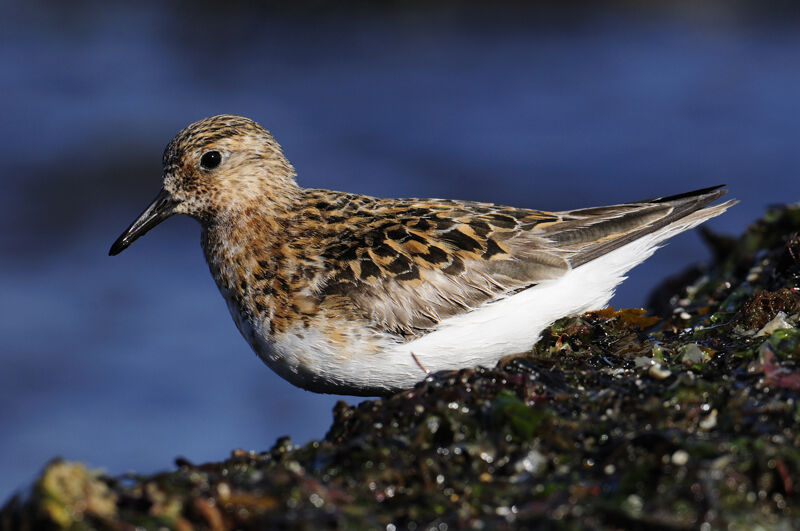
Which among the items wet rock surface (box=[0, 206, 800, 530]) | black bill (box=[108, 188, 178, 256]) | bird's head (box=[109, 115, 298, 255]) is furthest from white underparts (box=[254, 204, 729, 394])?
black bill (box=[108, 188, 178, 256])

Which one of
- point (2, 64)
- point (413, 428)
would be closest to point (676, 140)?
point (413, 428)

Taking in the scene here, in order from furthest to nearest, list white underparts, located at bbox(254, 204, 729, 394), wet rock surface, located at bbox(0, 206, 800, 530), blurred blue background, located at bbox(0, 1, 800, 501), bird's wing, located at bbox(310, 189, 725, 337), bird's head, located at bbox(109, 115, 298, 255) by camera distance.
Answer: blurred blue background, located at bbox(0, 1, 800, 501) → bird's head, located at bbox(109, 115, 298, 255) → bird's wing, located at bbox(310, 189, 725, 337) → white underparts, located at bbox(254, 204, 729, 394) → wet rock surface, located at bbox(0, 206, 800, 530)

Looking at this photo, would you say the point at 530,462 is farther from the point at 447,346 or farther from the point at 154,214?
the point at 154,214

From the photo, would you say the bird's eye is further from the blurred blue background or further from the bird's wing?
the blurred blue background

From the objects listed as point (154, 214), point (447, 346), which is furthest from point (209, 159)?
point (447, 346)

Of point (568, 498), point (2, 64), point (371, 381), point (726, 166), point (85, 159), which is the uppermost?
point (2, 64)

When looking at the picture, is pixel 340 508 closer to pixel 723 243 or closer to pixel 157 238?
pixel 723 243
